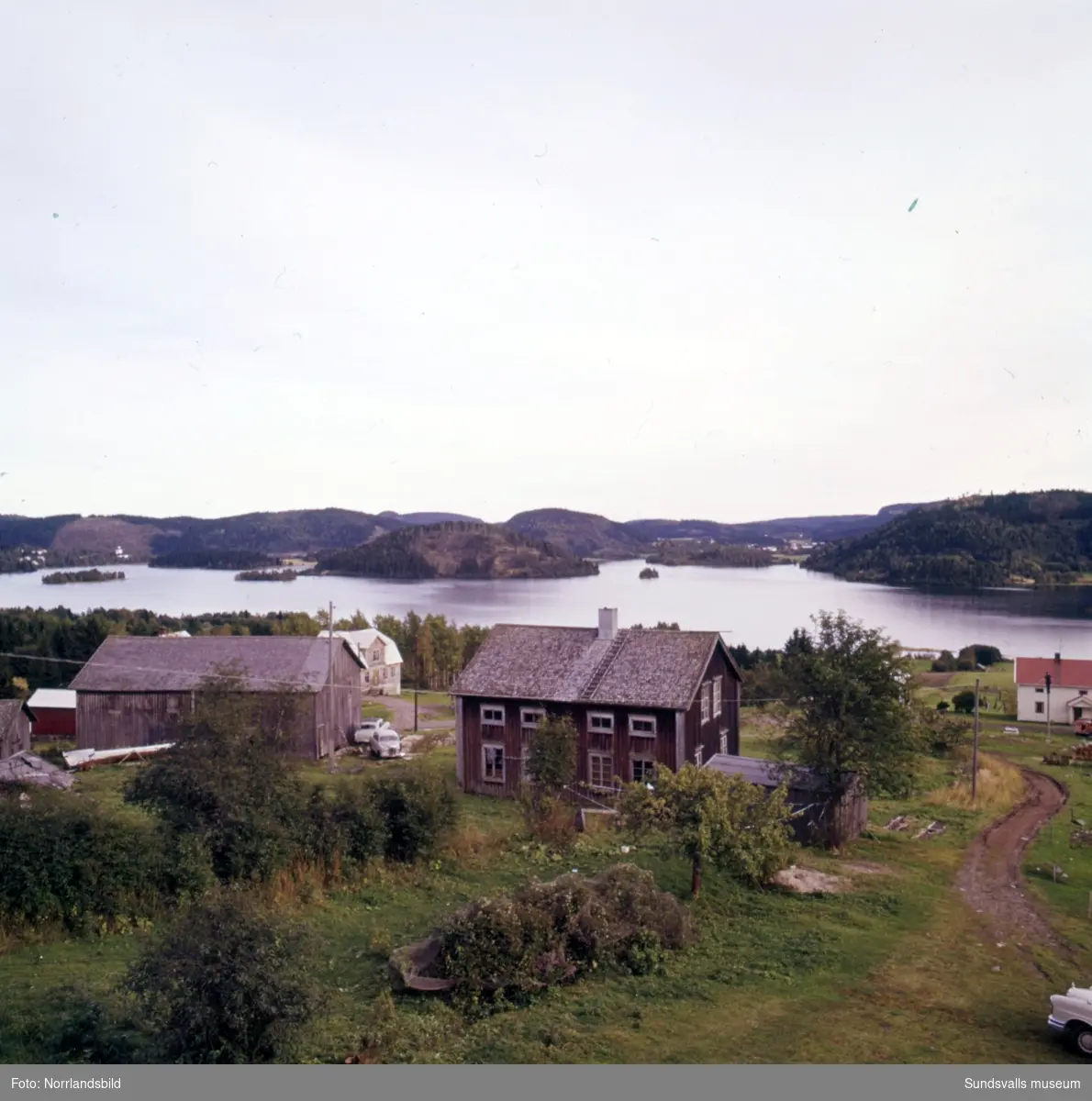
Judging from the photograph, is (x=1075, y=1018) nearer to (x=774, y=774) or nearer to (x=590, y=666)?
(x=774, y=774)

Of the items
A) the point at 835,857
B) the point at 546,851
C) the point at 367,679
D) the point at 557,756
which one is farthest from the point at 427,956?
the point at 367,679

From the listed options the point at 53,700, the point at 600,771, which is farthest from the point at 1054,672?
the point at 53,700

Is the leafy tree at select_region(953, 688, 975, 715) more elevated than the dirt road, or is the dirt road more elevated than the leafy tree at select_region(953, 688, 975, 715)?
the dirt road

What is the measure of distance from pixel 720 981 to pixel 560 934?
7.76 feet

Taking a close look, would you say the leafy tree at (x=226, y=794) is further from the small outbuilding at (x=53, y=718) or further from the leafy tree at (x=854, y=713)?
the small outbuilding at (x=53, y=718)

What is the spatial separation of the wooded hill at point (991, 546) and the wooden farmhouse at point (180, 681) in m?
116

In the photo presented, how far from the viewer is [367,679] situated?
59469 mm

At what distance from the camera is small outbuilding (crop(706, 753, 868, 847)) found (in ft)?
72.3

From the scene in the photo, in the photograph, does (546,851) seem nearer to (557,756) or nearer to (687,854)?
(687,854)

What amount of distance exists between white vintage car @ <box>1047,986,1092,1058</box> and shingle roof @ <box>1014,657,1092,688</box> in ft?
132

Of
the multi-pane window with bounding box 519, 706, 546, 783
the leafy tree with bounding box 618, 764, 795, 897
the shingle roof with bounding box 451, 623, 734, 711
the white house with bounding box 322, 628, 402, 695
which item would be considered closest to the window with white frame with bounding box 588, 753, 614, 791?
the shingle roof with bounding box 451, 623, 734, 711

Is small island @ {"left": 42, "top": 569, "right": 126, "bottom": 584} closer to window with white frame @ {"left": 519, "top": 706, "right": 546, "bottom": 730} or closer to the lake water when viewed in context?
the lake water

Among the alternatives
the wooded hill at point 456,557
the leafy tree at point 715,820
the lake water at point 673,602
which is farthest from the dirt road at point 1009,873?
the wooded hill at point 456,557

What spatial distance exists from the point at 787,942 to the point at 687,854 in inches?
101
